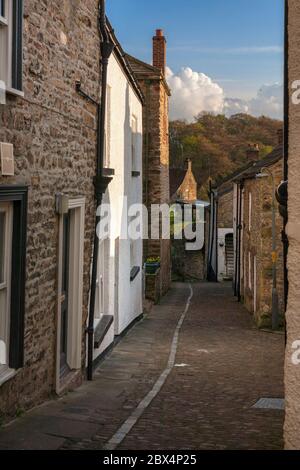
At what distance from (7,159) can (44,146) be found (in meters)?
1.39

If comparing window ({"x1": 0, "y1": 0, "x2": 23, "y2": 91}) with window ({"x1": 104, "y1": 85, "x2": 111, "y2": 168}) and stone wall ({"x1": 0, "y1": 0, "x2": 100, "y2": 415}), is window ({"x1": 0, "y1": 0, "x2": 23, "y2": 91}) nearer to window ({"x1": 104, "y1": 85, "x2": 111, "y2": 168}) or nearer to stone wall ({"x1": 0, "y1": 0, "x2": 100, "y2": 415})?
stone wall ({"x1": 0, "y1": 0, "x2": 100, "y2": 415})

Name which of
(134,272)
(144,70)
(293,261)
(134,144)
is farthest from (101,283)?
(144,70)

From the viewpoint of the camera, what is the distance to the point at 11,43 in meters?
A: 6.47

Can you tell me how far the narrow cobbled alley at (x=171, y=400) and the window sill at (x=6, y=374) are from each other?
483 millimetres

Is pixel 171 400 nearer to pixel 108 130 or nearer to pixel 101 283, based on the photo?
pixel 101 283

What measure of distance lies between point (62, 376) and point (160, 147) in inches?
841

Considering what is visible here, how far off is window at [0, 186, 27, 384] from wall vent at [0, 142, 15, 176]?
0.73ft

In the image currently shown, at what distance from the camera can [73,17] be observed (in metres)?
8.83

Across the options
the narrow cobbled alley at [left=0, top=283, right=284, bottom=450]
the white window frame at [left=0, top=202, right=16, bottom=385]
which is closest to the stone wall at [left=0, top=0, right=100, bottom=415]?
the white window frame at [left=0, top=202, right=16, bottom=385]

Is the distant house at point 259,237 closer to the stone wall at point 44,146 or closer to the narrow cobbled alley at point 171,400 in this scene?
the narrow cobbled alley at point 171,400

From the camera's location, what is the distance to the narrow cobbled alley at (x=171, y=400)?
653 centimetres

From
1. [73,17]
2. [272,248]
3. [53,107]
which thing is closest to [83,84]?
[73,17]

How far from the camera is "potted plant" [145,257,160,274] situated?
27.4 metres
